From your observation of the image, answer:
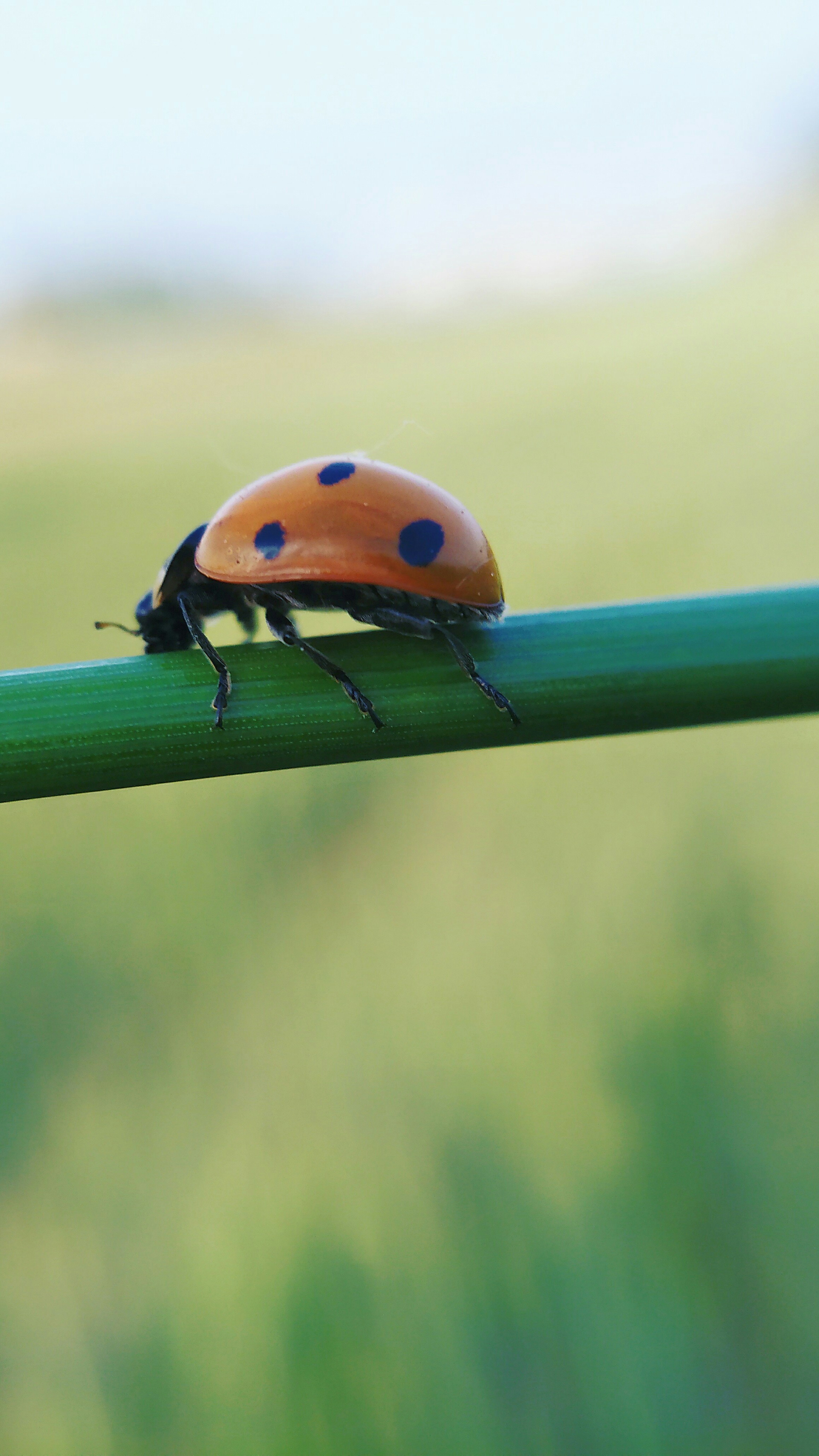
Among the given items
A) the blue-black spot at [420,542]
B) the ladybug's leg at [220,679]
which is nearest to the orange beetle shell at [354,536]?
the blue-black spot at [420,542]

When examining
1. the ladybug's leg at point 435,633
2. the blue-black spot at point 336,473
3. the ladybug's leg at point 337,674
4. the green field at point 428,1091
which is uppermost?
the blue-black spot at point 336,473

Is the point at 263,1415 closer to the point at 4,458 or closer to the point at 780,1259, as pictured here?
the point at 780,1259

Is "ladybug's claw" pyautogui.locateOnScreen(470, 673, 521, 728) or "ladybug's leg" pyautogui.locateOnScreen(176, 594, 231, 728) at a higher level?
"ladybug's leg" pyautogui.locateOnScreen(176, 594, 231, 728)

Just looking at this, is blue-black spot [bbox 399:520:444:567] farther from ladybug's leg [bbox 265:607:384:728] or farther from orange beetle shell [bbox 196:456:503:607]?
ladybug's leg [bbox 265:607:384:728]

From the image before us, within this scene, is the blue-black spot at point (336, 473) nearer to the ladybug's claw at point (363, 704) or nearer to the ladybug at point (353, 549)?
the ladybug at point (353, 549)

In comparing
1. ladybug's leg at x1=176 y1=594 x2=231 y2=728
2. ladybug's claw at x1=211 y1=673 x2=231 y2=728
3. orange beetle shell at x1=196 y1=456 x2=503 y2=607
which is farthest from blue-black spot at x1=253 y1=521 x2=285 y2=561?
ladybug's claw at x1=211 y1=673 x2=231 y2=728

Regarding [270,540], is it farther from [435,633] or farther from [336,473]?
[435,633]

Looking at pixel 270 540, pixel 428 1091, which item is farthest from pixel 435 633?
pixel 428 1091
